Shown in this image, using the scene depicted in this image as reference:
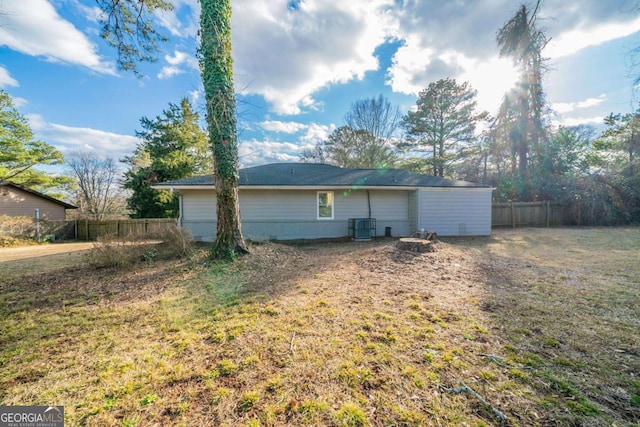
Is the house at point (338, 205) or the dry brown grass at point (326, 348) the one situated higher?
the house at point (338, 205)

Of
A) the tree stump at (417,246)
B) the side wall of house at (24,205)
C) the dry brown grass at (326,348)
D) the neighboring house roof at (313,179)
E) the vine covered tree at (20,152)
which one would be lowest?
the dry brown grass at (326,348)

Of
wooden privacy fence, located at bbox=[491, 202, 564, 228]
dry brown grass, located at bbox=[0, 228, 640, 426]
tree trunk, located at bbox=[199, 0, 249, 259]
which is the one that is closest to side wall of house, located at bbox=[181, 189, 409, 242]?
tree trunk, located at bbox=[199, 0, 249, 259]

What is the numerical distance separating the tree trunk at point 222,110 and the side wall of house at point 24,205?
1770cm

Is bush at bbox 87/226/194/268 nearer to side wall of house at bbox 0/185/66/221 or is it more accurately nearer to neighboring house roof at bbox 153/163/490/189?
neighboring house roof at bbox 153/163/490/189

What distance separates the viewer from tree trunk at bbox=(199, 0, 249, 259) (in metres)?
5.52

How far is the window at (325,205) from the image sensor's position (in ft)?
34.7

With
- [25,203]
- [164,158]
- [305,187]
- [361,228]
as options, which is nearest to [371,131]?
[361,228]

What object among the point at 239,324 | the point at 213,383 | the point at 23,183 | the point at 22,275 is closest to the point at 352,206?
the point at 239,324

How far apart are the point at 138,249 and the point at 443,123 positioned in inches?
796

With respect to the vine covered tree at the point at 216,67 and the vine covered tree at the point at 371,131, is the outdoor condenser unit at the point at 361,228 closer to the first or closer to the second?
the vine covered tree at the point at 216,67

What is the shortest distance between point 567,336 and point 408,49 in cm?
1306

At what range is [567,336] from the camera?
261cm

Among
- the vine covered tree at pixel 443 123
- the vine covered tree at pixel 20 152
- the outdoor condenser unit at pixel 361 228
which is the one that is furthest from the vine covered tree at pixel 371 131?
the vine covered tree at pixel 20 152

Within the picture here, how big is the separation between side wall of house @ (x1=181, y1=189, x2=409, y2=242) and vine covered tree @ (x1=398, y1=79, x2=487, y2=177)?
9.76 m
